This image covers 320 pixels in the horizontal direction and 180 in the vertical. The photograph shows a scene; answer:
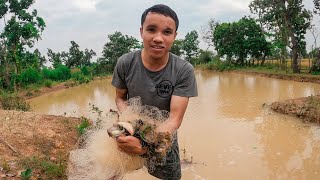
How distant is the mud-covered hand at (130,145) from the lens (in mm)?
1557

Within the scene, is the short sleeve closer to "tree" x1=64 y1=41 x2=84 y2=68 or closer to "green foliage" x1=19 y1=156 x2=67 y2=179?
"green foliage" x1=19 y1=156 x2=67 y2=179

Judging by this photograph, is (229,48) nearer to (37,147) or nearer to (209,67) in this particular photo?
(209,67)

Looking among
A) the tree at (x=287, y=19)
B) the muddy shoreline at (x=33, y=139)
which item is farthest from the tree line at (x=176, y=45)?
the muddy shoreline at (x=33, y=139)

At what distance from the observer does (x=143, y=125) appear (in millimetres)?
1633

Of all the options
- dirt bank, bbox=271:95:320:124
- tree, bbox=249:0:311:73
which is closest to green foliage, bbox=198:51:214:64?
tree, bbox=249:0:311:73

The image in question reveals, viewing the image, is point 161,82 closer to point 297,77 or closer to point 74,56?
point 297,77

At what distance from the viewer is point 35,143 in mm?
5234

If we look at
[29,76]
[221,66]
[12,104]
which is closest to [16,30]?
[29,76]

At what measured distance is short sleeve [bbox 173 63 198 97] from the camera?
2.01m

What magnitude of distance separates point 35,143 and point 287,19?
20.2 metres

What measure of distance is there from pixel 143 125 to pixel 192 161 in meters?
4.78

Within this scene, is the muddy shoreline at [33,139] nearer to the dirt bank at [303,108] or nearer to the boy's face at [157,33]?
the boy's face at [157,33]

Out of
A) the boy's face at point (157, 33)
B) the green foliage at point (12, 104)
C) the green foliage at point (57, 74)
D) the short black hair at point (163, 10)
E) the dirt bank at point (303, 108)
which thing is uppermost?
the short black hair at point (163, 10)

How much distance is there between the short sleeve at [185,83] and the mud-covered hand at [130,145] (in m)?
0.50
